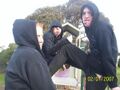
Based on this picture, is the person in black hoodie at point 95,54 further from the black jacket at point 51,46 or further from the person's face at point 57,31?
the person's face at point 57,31

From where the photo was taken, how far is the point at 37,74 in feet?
13.1

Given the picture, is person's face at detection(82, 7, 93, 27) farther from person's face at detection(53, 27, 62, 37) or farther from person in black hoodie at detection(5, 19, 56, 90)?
person in black hoodie at detection(5, 19, 56, 90)

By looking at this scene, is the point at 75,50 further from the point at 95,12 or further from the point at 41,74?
the point at 41,74

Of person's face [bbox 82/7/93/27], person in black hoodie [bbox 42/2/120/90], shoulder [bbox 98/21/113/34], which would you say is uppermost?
person's face [bbox 82/7/93/27]

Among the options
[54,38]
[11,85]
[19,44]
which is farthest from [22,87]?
[54,38]

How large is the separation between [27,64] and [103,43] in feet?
5.27

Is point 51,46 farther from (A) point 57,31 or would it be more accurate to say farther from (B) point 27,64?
(B) point 27,64

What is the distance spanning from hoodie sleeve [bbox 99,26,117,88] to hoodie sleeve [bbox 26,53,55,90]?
1468 millimetres

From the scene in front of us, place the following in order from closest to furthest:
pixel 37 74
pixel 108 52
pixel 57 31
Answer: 1. pixel 37 74
2. pixel 108 52
3. pixel 57 31

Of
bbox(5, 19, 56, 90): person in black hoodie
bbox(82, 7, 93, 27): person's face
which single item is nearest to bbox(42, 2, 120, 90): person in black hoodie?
bbox(82, 7, 93, 27): person's face

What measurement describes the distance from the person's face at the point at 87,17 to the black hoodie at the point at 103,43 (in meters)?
0.04

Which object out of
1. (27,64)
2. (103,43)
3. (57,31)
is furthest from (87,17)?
(27,64)

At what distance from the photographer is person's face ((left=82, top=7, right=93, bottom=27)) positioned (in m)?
5.55

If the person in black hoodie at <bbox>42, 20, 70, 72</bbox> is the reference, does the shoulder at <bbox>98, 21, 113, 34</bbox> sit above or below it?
above
